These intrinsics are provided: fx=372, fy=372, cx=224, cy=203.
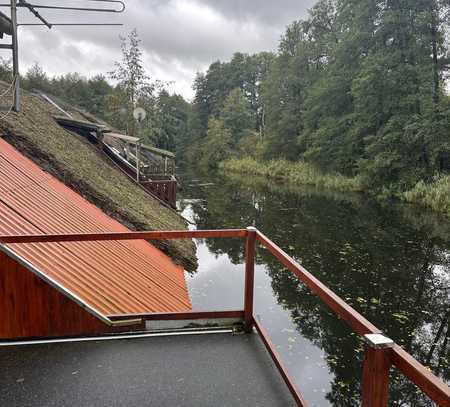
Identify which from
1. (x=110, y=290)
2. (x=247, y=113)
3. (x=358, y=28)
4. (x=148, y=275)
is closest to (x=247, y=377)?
(x=110, y=290)

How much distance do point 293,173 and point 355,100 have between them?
29.3 feet

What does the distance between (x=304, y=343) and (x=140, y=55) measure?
24.5 m

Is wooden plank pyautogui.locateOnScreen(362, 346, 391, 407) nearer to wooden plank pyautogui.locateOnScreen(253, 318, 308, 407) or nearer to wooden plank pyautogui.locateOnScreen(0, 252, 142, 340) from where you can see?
wooden plank pyautogui.locateOnScreen(253, 318, 308, 407)

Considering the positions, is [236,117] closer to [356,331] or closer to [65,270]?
[65,270]

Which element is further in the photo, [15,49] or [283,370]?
[15,49]

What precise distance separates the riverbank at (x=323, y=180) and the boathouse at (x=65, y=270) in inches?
577

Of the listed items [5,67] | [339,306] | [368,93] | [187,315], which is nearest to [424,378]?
[339,306]

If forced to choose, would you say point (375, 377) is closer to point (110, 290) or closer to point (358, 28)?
point (110, 290)

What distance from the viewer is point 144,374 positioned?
9.16 ft

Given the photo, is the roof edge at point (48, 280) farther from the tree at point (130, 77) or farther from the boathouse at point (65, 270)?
the tree at point (130, 77)

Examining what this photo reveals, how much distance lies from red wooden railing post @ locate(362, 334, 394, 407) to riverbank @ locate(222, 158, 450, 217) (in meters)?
17.3

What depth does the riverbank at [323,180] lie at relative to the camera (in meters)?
17.9

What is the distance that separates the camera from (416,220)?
1578cm

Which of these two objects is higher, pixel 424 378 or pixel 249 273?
pixel 424 378
